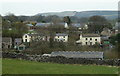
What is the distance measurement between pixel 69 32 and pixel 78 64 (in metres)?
36.3

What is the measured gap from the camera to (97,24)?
5788 centimetres

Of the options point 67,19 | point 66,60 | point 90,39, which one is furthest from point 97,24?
point 66,60

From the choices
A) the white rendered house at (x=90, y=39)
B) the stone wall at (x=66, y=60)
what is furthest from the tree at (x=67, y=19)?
the stone wall at (x=66, y=60)

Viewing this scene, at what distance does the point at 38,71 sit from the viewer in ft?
32.6

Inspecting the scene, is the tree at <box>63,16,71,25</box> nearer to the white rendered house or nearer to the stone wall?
the white rendered house

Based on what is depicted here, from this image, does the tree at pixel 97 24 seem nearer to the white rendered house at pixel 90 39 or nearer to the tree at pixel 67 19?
the white rendered house at pixel 90 39

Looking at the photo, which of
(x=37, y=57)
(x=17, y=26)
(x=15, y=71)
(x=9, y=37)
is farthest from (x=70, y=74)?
(x=17, y=26)

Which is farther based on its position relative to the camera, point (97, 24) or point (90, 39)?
point (97, 24)

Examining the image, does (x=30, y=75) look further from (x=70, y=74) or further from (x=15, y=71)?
(x=70, y=74)

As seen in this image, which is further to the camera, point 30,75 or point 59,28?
point 59,28

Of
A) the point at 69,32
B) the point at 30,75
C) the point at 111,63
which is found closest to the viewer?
the point at 30,75

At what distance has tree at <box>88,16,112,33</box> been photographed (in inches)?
2196

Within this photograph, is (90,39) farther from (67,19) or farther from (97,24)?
(67,19)

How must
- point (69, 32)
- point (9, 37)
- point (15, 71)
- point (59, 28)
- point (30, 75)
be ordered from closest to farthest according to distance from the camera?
point (30, 75)
point (15, 71)
point (9, 37)
point (69, 32)
point (59, 28)
